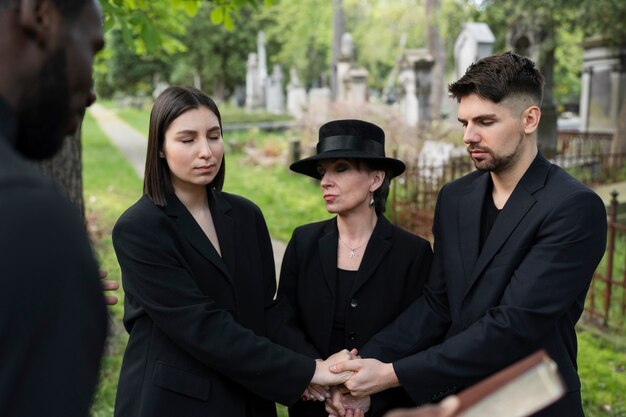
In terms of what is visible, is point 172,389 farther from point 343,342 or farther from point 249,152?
point 249,152

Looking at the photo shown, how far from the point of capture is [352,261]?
2.86m

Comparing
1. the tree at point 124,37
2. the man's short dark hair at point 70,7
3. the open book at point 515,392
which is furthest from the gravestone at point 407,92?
the open book at point 515,392

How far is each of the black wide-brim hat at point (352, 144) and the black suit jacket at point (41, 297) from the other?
1.89 meters

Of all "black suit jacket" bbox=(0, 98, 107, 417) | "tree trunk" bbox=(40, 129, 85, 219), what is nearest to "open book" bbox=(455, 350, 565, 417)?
"black suit jacket" bbox=(0, 98, 107, 417)

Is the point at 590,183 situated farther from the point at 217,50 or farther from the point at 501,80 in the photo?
the point at 217,50

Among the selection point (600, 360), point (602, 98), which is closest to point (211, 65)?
point (602, 98)

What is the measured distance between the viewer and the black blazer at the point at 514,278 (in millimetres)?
2219

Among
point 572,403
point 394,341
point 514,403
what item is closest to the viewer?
point 514,403

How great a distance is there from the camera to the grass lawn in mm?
4629

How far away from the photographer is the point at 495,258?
2357 millimetres

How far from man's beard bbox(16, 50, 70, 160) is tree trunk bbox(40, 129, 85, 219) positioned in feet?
12.2

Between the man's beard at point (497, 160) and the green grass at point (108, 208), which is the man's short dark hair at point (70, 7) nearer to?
the man's beard at point (497, 160)

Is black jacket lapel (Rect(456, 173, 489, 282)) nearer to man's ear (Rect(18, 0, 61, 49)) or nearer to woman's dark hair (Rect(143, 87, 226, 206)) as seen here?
woman's dark hair (Rect(143, 87, 226, 206))

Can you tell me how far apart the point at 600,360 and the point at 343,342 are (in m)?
3.21
